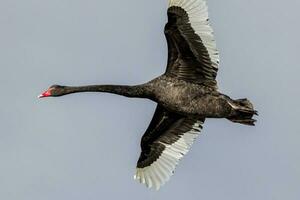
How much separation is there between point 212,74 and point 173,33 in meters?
1.36

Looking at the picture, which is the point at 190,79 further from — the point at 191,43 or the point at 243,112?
the point at 243,112

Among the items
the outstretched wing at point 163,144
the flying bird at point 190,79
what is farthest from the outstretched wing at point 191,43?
the outstretched wing at point 163,144

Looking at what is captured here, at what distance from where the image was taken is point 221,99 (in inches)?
1075

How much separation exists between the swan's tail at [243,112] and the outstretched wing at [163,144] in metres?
1.35

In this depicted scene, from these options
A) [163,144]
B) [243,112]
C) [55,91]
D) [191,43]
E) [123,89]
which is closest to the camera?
[191,43]

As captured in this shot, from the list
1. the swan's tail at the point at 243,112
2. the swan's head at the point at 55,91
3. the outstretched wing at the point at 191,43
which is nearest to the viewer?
the outstretched wing at the point at 191,43

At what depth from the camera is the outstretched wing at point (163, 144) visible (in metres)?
28.8

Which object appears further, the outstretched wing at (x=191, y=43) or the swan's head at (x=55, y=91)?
the swan's head at (x=55, y=91)

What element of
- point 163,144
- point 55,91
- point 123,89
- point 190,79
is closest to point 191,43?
point 190,79

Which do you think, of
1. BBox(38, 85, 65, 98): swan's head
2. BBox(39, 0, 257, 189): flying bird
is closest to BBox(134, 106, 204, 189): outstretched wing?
BBox(39, 0, 257, 189): flying bird

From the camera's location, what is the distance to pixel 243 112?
90.0ft

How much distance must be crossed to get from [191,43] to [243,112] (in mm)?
1995

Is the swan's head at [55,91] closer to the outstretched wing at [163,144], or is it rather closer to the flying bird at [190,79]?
the flying bird at [190,79]

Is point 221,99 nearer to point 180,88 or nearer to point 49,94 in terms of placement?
point 180,88
